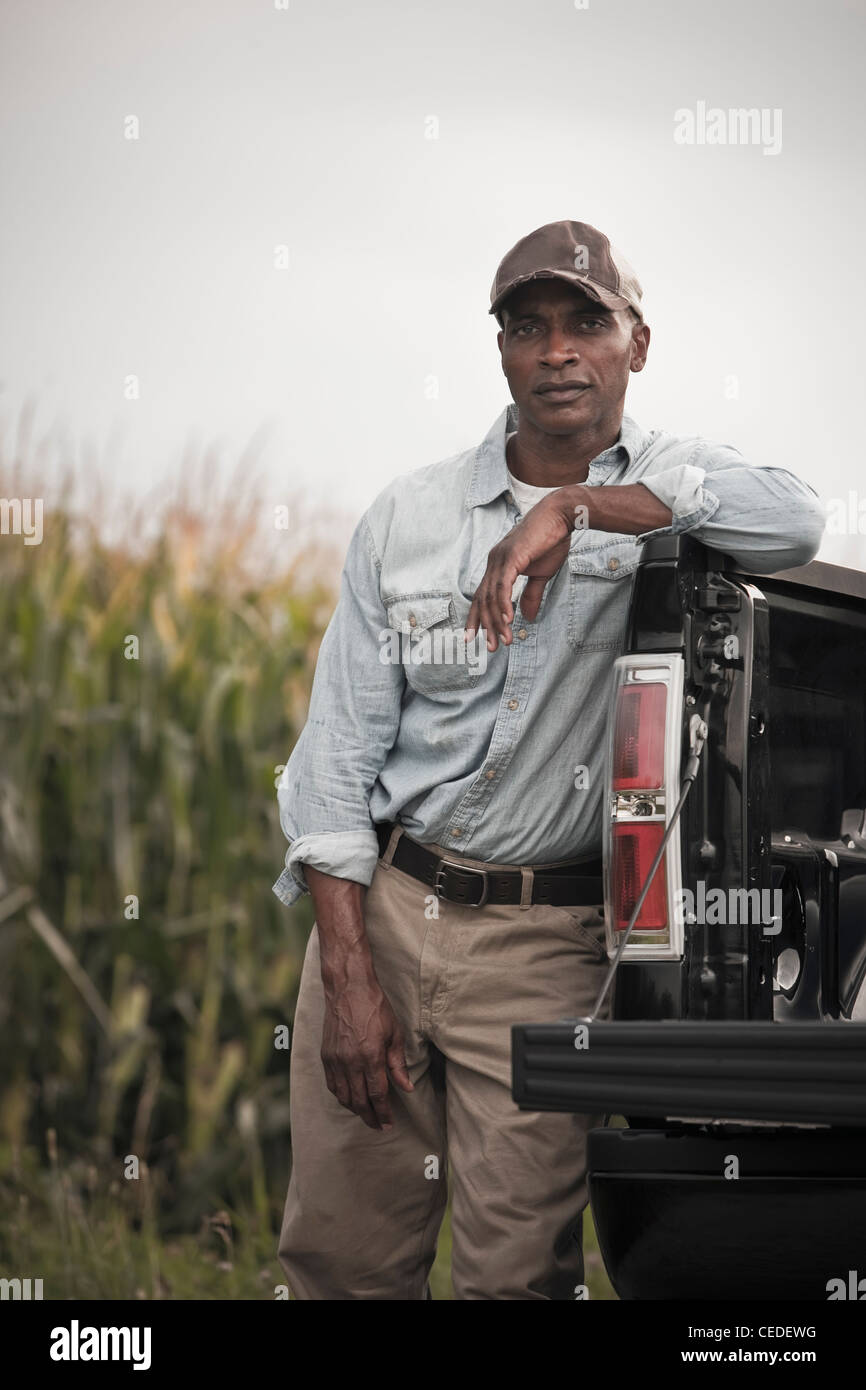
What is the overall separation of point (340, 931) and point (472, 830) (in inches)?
11.4

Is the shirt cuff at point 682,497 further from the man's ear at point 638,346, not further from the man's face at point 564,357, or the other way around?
the man's ear at point 638,346

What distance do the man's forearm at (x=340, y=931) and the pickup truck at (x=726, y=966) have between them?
0.50m

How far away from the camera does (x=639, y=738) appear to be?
2.25 m

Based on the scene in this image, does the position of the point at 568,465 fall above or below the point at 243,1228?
above

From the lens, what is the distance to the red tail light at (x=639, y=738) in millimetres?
2232

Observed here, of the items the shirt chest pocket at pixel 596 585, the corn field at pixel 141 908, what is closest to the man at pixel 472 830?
the shirt chest pocket at pixel 596 585

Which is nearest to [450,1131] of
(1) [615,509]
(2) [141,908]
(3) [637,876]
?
(3) [637,876]

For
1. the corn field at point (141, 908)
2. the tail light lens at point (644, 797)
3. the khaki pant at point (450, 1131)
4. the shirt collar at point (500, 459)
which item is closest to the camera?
the tail light lens at point (644, 797)
